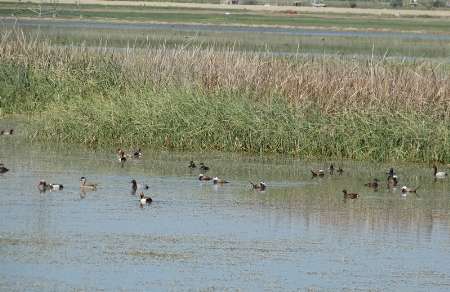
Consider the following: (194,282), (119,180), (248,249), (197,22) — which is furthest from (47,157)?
(197,22)

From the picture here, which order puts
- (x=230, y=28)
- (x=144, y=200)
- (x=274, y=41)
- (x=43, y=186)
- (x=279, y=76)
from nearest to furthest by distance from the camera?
1. (x=144, y=200)
2. (x=43, y=186)
3. (x=279, y=76)
4. (x=274, y=41)
5. (x=230, y=28)

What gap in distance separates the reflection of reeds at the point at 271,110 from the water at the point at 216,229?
3.26 ft

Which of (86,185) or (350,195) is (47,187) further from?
(350,195)

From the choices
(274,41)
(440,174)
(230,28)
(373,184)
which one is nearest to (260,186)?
(373,184)

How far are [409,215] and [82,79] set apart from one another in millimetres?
10759

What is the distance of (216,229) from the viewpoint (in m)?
15.0

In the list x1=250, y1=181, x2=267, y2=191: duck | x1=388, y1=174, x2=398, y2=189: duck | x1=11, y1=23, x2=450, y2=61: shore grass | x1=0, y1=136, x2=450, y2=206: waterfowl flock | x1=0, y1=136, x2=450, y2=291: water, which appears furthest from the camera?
x1=11, y1=23, x2=450, y2=61: shore grass

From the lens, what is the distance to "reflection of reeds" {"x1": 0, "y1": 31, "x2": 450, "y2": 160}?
842 inches

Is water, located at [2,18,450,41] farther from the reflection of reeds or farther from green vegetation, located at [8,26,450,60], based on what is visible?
the reflection of reeds

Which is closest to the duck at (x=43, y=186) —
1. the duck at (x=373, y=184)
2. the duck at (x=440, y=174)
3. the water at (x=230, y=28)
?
the duck at (x=373, y=184)

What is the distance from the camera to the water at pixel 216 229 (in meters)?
12.7

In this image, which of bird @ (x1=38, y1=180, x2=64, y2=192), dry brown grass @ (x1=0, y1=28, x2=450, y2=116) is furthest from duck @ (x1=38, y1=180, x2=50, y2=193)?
dry brown grass @ (x1=0, y1=28, x2=450, y2=116)

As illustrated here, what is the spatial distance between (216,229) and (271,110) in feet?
22.8

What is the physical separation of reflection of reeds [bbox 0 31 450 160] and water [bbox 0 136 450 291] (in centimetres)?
99
